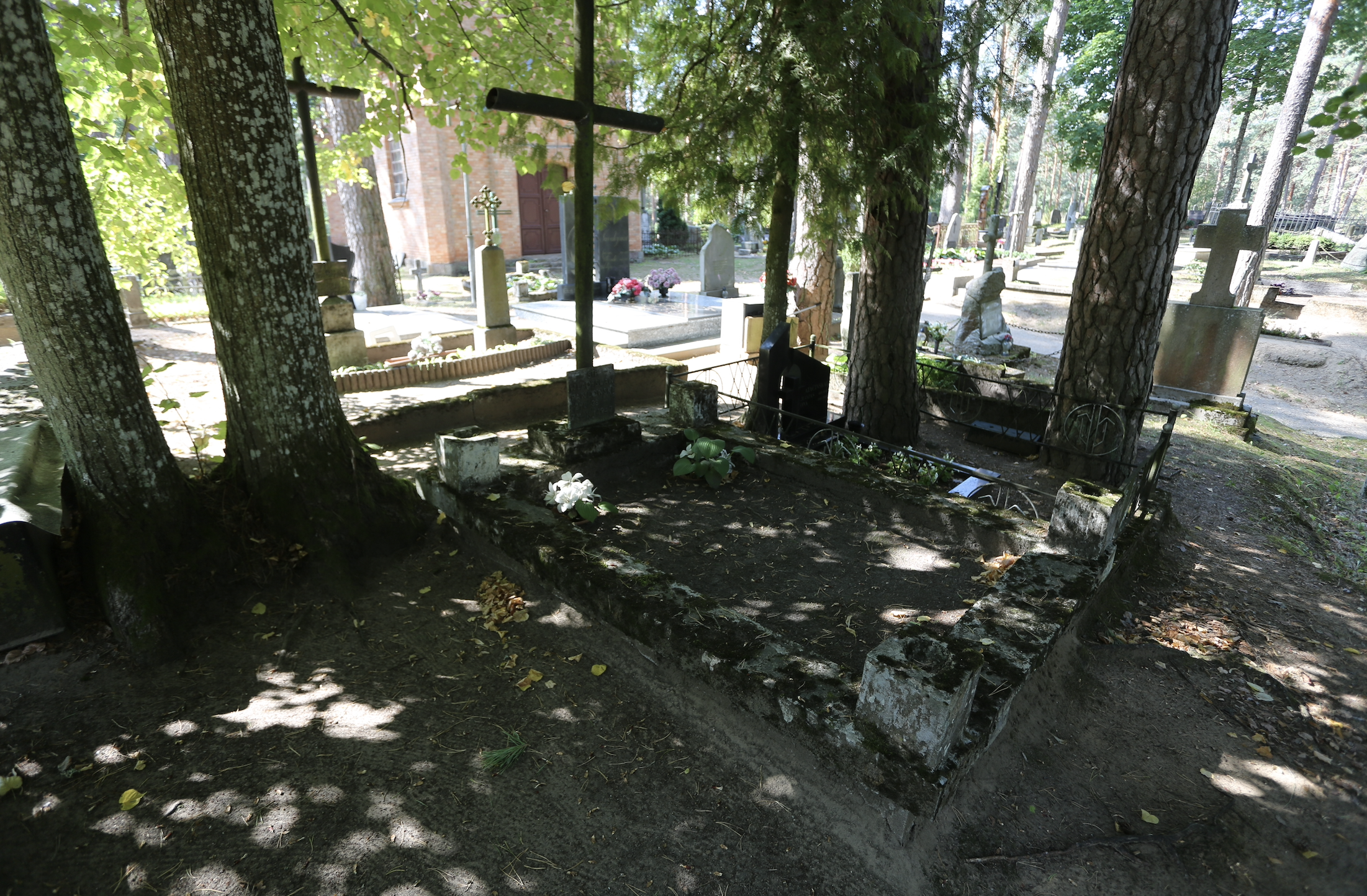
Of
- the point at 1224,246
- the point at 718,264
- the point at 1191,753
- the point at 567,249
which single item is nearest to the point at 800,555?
the point at 1191,753

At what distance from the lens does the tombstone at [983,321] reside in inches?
493

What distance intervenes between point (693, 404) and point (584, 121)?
2.49m

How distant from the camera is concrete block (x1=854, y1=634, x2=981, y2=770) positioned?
8.32ft

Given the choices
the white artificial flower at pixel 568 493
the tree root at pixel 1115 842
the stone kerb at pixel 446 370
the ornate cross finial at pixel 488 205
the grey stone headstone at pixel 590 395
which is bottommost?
the tree root at pixel 1115 842

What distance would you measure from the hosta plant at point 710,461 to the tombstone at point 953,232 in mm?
31544

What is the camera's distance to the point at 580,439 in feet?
17.8

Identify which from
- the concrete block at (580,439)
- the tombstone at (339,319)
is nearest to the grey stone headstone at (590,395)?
the concrete block at (580,439)

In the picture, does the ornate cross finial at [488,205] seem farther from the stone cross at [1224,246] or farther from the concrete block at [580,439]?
the stone cross at [1224,246]

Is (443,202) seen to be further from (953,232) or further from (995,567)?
(953,232)

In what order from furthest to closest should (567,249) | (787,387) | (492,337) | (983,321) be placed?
(567,249) → (983,321) → (492,337) → (787,387)

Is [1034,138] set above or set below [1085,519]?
above

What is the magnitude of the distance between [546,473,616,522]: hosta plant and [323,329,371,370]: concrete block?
5.97 meters

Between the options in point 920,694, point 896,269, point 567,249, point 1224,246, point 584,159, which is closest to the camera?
point 920,694

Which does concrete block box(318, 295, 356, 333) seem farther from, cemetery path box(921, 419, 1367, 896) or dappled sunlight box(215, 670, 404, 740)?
cemetery path box(921, 419, 1367, 896)
